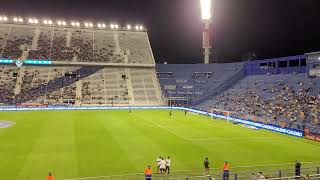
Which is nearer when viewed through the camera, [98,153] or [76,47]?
[98,153]

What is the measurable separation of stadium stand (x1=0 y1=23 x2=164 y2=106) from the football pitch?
127ft

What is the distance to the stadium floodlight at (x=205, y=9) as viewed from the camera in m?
86.0

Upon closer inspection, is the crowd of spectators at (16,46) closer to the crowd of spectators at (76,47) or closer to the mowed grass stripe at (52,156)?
the crowd of spectators at (76,47)

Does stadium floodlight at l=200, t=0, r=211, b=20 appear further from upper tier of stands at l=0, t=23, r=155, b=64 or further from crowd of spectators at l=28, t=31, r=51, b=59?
crowd of spectators at l=28, t=31, r=51, b=59

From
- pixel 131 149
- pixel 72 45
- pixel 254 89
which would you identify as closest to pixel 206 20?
pixel 254 89

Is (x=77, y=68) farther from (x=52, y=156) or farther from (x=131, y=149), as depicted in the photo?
(x=52, y=156)

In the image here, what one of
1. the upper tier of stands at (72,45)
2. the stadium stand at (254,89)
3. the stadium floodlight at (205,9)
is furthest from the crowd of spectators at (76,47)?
the stadium floodlight at (205,9)

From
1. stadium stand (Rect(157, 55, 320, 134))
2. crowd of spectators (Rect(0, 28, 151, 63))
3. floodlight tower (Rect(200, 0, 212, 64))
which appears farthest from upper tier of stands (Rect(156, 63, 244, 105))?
crowd of spectators (Rect(0, 28, 151, 63))

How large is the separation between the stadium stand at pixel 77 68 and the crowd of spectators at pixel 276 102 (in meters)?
23.7

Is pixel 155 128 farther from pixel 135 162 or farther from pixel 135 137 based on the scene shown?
pixel 135 162

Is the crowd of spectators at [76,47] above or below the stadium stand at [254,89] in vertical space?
above

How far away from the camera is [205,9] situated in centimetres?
8825

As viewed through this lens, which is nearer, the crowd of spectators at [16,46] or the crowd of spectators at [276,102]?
the crowd of spectators at [276,102]

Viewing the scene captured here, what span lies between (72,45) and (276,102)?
65.5 meters
